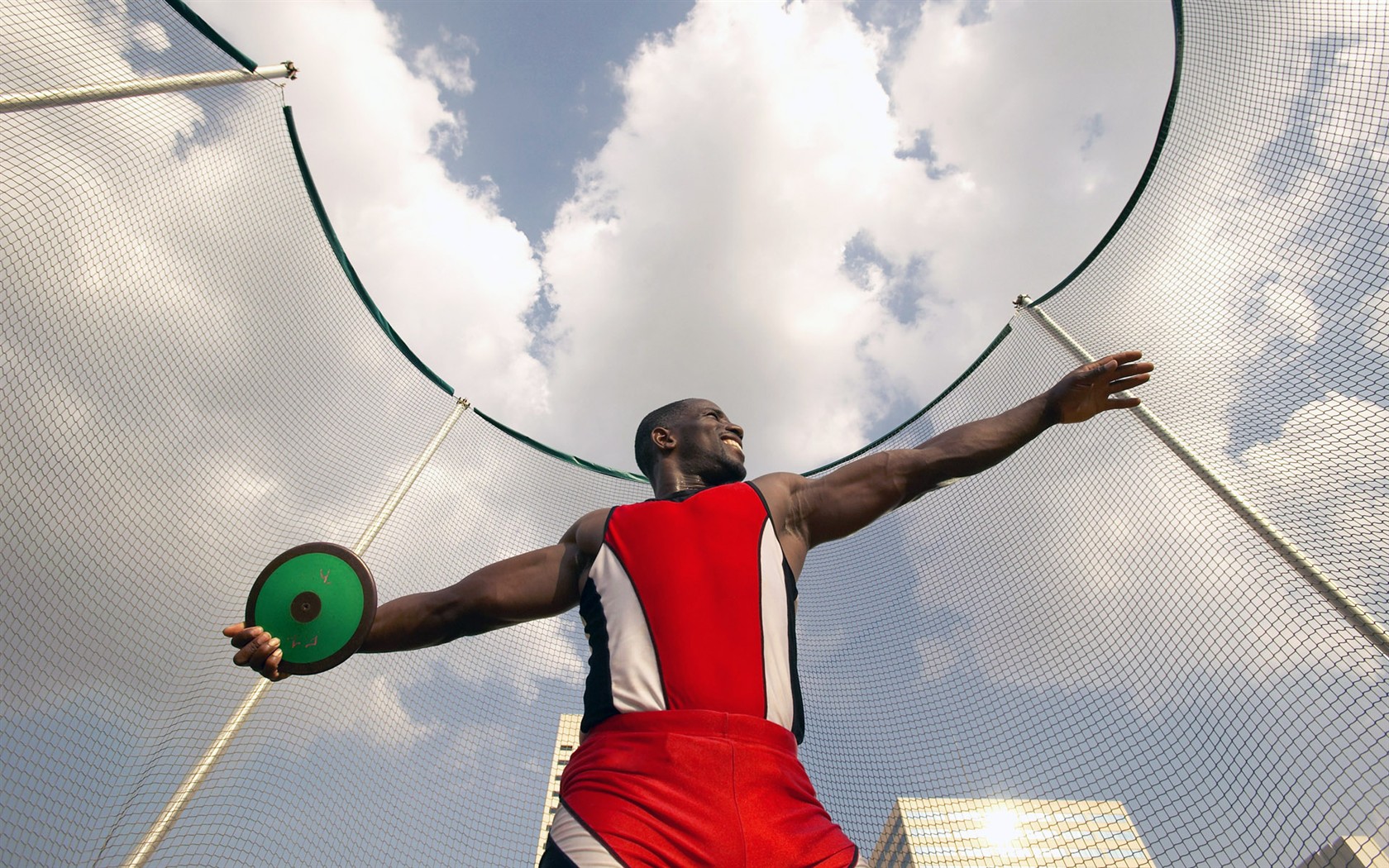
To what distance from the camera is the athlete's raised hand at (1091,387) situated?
2.43m

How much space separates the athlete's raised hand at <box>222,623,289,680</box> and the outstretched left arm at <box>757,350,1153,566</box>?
1.36 meters

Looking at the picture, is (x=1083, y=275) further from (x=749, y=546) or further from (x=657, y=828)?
(x=657, y=828)

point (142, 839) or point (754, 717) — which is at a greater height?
point (142, 839)

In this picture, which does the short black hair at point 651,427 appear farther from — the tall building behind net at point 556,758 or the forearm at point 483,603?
the tall building behind net at point 556,758

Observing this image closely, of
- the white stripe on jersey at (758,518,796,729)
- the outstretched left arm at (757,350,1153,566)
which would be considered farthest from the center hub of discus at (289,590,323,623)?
the outstretched left arm at (757,350,1153,566)

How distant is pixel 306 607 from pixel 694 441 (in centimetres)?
139

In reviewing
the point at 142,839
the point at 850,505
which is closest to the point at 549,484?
the point at 142,839

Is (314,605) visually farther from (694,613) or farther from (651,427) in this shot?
(651,427)

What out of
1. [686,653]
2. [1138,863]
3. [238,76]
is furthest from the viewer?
[1138,863]

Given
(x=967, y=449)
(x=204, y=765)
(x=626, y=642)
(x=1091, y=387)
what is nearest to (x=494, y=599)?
(x=626, y=642)

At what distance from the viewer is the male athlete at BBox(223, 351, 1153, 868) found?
4.52 feet

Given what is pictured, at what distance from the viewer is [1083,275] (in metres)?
4.56

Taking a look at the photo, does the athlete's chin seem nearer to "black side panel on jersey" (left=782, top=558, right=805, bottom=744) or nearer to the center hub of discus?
"black side panel on jersey" (left=782, top=558, right=805, bottom=744)

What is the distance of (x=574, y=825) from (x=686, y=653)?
0.43m
